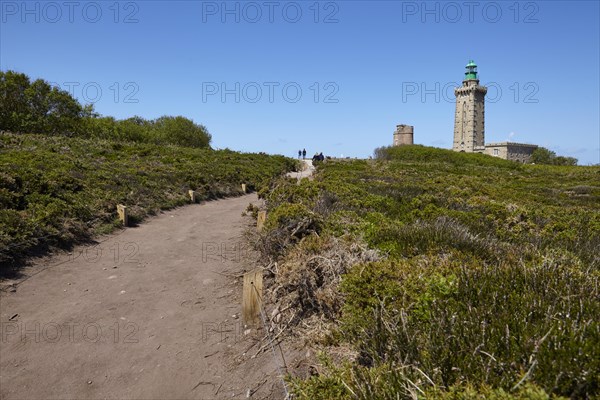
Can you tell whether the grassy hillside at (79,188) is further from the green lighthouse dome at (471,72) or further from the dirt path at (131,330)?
the green lighthouse dome at (471,72)

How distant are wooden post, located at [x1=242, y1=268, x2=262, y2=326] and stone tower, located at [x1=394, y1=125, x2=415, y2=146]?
8440 cm

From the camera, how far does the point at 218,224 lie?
45.6 feet

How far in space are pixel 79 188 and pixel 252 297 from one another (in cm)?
1008

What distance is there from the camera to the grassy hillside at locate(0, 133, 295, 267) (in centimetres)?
907

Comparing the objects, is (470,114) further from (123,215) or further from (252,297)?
Answer: (252,297)

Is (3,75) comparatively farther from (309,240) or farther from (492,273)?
(492,273)

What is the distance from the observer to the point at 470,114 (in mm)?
88688

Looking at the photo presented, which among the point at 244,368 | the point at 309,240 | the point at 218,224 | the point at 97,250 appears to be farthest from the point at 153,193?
the point at 244,368

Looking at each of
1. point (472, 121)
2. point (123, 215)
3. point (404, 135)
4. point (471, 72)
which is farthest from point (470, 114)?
point (123, 215)

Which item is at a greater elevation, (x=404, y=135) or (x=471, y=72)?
(x=471, y=72)

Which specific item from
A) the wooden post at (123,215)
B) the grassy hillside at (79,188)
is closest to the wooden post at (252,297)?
the grassy hillside at (79,188)

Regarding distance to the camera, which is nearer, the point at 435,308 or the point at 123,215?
the point at 435,308

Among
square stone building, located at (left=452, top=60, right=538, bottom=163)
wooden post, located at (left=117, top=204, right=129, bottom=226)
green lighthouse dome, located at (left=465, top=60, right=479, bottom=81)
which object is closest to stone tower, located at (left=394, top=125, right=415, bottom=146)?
square stone building, located at (left=452, top=60, right=538, bottom=163)

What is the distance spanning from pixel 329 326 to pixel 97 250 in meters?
7.45
